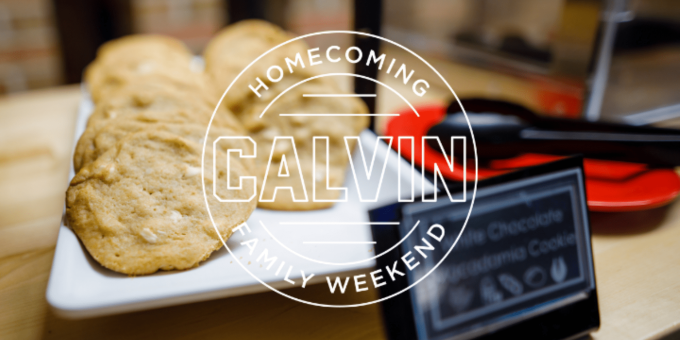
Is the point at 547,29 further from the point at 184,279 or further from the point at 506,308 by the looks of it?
the point at 184,279

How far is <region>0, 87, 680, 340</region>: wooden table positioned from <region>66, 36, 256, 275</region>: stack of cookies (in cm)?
8

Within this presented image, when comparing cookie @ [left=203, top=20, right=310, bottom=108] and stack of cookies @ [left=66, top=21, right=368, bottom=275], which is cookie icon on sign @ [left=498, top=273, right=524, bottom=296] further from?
cookie @ [left=203, top=20, right=310, bottom=108]

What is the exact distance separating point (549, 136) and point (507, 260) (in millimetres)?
334

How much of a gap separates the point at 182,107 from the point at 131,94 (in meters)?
0.08

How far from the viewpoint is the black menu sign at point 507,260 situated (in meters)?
0.36

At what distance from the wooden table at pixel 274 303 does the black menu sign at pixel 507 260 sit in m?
0.09

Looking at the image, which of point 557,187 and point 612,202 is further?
point 612,202

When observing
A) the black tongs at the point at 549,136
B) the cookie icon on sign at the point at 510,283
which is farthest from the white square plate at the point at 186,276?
the black tongs at the point at 549,136

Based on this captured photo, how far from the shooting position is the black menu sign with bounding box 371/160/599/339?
36 cm

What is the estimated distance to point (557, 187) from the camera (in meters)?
0.40

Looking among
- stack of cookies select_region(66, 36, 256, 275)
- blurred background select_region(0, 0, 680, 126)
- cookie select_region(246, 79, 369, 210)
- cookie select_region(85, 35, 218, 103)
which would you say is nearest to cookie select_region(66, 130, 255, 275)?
stack of cookies select_region(66, 36, 256, 275)

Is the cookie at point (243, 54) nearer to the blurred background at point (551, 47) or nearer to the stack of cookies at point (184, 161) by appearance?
the stack of cookies at point (184, 161)

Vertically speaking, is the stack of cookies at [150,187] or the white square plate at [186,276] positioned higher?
the stack of cookies at [150,187]

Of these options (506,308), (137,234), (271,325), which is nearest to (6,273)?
(137,234)
